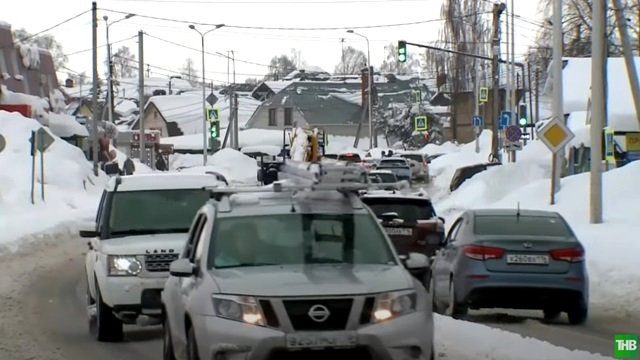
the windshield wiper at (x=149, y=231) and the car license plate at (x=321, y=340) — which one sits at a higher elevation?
the windshield wiper at (x=149, y=231)

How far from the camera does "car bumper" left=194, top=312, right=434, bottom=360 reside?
7.34 meters

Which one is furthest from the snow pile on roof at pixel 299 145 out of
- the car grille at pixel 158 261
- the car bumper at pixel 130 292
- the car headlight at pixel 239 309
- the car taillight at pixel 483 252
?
the car headlight at pixel 239 309

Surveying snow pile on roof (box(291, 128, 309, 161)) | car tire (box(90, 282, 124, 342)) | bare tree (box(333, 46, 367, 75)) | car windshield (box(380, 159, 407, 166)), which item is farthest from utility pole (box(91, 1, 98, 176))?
bare tree (box(333, 46, 367, 75))

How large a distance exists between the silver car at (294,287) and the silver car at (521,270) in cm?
521

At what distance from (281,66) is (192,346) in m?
149

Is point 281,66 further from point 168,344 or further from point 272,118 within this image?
point 168,344

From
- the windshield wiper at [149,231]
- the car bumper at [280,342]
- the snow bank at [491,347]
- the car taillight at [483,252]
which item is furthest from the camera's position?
the car taillight at [483,252]

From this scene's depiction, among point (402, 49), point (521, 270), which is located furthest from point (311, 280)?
point (402, 49)

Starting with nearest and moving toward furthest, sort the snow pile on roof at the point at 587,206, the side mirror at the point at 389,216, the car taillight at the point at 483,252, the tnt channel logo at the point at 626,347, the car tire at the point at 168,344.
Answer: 1. the car tire at the point at 168,344
2. the tnt channel logo at the point at 626,347
3. the car taillight at the point at 483,252
4. the snow pile on roof at the point at 587,206
5. the side mirror at the point at 389,216

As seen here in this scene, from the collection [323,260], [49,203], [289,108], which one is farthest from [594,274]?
[289,108]

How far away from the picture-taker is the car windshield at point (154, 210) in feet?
43.3

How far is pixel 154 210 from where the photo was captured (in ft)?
44.1

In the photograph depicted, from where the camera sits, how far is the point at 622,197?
86.1 feet

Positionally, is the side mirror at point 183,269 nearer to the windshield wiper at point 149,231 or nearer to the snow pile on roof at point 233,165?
the windshield wiper at point 149,231
